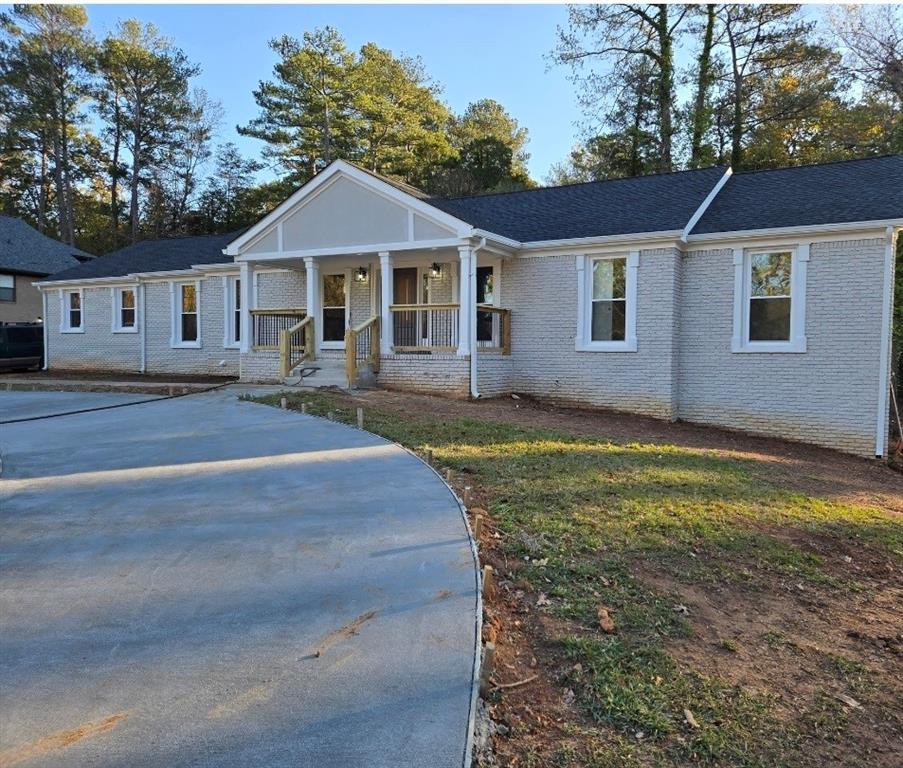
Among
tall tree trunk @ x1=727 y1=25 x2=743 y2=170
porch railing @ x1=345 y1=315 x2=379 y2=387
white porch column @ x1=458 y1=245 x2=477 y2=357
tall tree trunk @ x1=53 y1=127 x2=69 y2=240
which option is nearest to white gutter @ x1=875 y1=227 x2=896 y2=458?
white porch column @ x1=458 y1=245 x2=477 y2=357

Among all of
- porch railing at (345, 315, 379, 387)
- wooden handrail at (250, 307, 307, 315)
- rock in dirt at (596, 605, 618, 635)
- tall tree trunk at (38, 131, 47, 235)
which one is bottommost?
rock in dirt at (596, 605, 618, 635)

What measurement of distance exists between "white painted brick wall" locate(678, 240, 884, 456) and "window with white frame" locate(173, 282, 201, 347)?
13499 millimetres

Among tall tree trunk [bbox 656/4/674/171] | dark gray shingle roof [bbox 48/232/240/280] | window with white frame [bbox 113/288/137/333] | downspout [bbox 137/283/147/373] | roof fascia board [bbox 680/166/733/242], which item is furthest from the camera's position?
tall tree trunk [bbox 656/4/674/171]

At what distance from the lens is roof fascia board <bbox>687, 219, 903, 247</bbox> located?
1052 centimetres

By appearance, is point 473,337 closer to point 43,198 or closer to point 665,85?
point 665,85

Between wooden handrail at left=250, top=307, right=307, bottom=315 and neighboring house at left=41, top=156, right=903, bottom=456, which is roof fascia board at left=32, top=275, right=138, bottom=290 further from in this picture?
wooden handrail at left=250, top=307, right=307, bottom=315

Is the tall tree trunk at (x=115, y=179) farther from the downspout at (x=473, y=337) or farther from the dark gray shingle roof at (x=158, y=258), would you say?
the downspout at (x=473, y=337)

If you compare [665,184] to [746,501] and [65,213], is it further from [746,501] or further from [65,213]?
[65,213]

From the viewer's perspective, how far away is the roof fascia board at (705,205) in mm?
11992

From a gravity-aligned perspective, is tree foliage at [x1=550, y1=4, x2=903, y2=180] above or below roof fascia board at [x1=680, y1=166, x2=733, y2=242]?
above

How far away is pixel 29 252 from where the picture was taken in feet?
97.1

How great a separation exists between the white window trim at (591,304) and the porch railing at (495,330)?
153cm

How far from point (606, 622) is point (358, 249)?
11.3m

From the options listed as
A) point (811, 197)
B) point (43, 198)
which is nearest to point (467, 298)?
point (811, 197)
